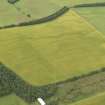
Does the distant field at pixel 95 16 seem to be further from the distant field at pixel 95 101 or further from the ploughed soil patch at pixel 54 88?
the distant field at pixel 95 101

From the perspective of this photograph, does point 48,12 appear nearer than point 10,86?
No

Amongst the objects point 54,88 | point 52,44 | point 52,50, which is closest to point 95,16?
point 52,44

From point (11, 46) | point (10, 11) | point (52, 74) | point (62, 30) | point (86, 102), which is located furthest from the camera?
point (10, 11)

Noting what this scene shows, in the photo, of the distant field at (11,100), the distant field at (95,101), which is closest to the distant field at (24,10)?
the distant field at (11,100)

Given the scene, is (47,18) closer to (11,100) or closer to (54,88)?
(54,88)

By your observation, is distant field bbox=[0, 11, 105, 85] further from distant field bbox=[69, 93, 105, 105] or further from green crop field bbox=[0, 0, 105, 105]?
distant field bbox=[69, 93, 105, 105]

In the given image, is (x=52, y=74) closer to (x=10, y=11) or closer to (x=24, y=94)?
(x=24, y=94)

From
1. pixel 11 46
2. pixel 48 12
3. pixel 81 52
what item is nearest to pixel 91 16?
pixel 48 12

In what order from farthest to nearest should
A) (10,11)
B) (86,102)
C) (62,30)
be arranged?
(10,11)
(62,30)
(86,102)
